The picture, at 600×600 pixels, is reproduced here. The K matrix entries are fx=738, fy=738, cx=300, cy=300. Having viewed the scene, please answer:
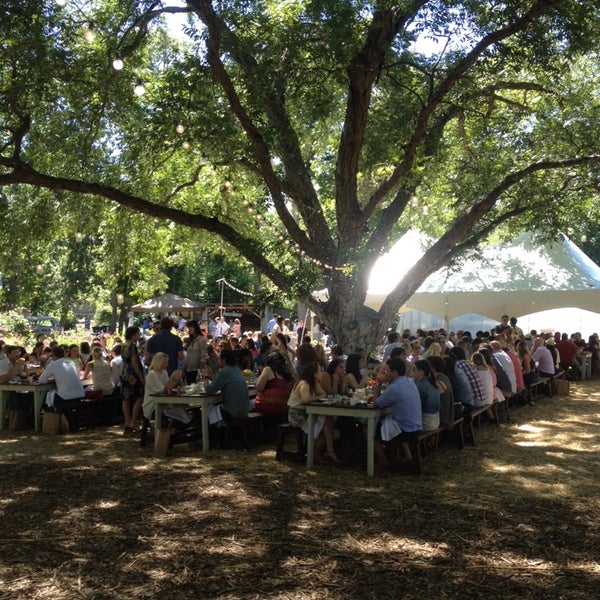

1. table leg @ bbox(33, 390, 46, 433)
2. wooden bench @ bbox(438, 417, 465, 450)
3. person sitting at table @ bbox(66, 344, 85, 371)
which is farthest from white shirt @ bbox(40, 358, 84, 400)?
wooden bench @ bbox(438, 417, 465, 450)

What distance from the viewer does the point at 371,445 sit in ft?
25.8

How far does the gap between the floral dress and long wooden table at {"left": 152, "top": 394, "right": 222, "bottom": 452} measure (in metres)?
1.46

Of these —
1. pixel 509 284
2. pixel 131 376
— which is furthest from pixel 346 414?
pixel 509 284

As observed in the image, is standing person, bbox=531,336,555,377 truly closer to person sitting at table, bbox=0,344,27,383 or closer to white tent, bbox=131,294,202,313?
person sitting at table, bbox=0,344,27,383

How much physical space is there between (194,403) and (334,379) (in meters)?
1.81

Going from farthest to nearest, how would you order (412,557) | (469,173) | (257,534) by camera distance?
(469,173) < (257,534) < (412,557)

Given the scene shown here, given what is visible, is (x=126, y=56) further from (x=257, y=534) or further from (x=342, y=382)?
(x=257, y=534)

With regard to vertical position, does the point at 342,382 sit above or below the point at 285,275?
below

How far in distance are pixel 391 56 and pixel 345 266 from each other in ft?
10.8

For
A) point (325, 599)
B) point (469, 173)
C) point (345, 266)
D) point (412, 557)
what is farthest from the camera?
point (469, 173)

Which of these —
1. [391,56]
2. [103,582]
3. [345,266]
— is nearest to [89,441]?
[345,266]

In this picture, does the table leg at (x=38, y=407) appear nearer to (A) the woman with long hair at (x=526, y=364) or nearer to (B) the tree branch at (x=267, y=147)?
(B) the tree branch at (x=267, y=147)

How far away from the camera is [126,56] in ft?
39.4

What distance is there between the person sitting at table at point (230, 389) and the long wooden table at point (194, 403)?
0.36 ft
